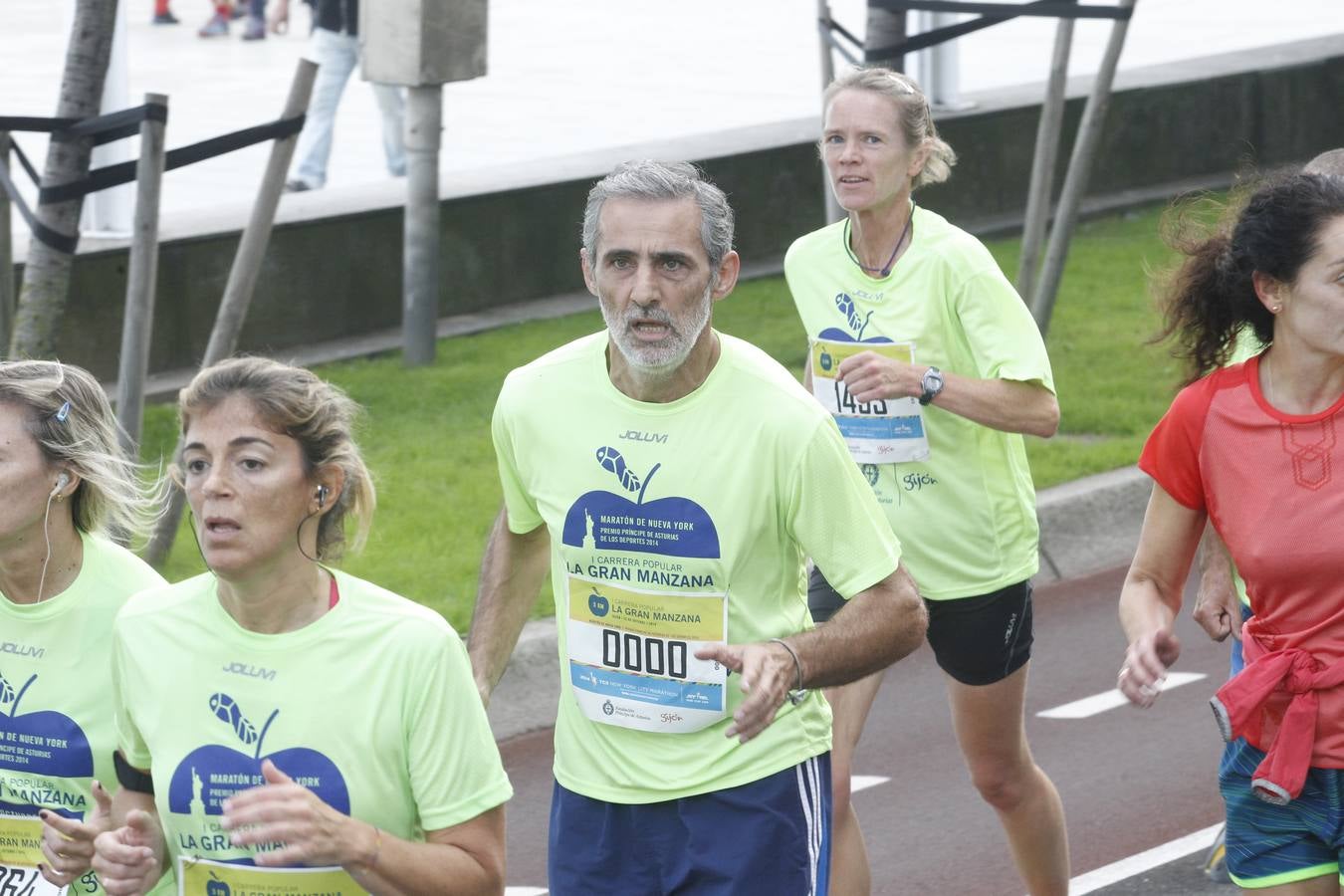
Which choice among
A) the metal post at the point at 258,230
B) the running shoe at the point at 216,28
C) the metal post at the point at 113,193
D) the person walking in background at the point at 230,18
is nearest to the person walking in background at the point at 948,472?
the metal post at the point at 258,230

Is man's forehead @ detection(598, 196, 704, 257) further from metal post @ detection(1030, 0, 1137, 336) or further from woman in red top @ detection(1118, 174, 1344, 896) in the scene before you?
metal post @ detection(1030, 0, 1137, 336)

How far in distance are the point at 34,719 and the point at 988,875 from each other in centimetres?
321

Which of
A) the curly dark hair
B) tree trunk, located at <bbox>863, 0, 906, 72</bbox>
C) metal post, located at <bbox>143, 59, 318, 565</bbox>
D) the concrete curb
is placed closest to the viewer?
the curly dark hair

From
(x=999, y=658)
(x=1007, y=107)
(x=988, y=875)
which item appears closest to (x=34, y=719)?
(x=999, y=658)

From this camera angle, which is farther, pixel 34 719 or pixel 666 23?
pixel 666 23

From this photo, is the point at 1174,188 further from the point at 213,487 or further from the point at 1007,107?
the point at 213,487

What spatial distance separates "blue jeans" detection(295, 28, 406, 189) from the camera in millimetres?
15469

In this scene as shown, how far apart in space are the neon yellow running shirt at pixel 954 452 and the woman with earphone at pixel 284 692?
7.39 ft

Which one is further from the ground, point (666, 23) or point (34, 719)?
point (34, 719)

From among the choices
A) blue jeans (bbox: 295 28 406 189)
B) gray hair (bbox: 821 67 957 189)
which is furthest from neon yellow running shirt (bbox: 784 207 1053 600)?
blue jeans (bbox: 295 28 406 189)

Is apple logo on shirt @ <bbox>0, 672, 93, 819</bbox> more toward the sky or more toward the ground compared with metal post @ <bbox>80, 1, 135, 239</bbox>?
more toward the sky

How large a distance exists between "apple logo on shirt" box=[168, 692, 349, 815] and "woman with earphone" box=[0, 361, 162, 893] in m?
0.35

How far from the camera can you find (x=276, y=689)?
11.9 feet

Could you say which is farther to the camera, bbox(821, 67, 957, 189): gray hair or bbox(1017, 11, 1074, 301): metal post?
bbox(1017, 11, 1074, 301): metal post
